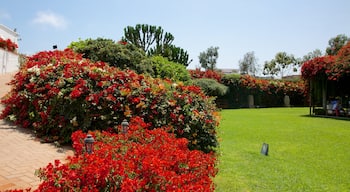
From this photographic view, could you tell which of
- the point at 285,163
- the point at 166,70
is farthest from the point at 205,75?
the point at 285,163

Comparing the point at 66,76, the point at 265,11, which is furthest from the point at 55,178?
the point at 265,11

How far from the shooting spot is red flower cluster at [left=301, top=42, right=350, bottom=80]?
13.8 meters

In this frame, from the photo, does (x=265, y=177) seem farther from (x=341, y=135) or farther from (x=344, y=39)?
(x=344, y=39)

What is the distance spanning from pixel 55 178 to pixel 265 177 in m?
3.59

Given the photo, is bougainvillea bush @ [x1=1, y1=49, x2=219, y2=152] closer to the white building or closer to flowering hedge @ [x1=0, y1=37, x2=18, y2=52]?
the white building

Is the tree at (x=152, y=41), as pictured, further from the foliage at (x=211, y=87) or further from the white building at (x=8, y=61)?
the white building at (x=8, y=61)

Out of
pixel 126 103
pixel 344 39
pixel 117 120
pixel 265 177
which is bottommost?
pixel 265 177

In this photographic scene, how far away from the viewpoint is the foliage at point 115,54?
9758mm

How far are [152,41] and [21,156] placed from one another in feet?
53.9

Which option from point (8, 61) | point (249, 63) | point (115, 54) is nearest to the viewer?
point (115, 54)

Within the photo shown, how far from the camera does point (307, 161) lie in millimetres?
5742

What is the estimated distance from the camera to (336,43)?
44.8m

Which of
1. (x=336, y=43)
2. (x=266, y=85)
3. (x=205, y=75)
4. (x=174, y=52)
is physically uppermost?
(x=336, y=43)

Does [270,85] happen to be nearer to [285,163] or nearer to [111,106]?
[285,163]
